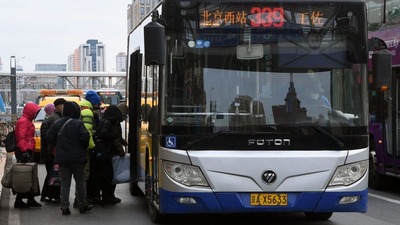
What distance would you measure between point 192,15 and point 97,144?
140 inches

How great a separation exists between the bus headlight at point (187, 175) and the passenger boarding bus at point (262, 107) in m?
0.01

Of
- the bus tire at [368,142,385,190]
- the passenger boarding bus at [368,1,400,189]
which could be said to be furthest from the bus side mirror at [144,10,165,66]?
the bus tire at [368,142,385,190]

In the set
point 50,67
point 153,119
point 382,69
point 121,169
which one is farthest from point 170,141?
point 50,67

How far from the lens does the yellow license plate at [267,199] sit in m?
7.40

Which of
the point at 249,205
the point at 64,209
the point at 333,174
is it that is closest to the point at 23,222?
the point at 64,209

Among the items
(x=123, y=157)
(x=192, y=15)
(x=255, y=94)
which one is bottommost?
(x=123, y=157)

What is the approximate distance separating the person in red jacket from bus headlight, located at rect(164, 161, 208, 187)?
3.77 meters

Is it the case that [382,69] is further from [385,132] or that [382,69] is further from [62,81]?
[62,81]

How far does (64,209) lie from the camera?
974 centimetres

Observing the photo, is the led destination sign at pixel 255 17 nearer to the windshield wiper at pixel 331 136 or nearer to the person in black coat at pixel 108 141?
the windshield wiper at pixel 331 136

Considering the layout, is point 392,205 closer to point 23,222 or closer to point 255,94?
point 255,94

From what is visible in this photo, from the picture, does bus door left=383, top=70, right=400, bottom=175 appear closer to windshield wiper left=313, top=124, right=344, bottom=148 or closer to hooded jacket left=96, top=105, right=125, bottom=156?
windshield wiper left=313, top=124, right=344, bottom=148

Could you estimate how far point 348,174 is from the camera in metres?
7.54

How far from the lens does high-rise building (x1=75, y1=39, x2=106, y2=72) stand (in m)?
123
